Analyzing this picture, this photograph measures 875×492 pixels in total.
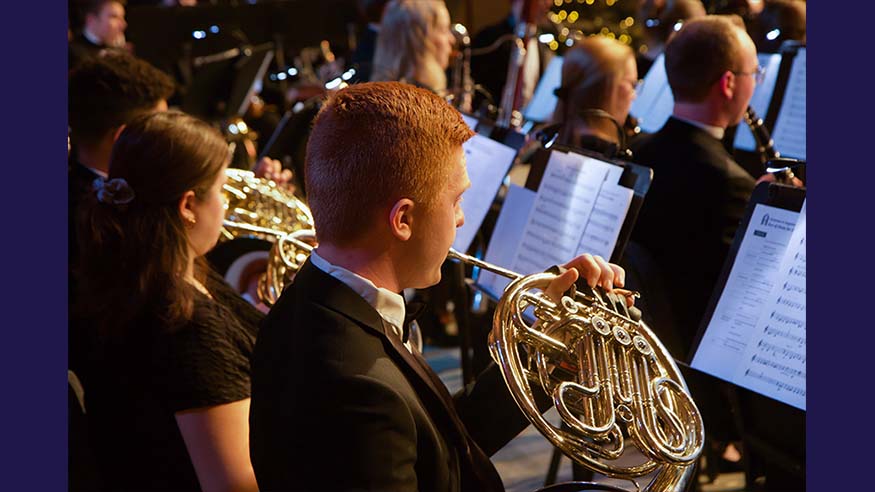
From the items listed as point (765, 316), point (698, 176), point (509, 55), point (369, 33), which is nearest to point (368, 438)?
point (765, 316)

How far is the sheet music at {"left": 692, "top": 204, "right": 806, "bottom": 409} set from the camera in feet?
6.00

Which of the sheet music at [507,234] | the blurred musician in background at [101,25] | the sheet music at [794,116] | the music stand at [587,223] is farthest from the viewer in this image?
the blurred musician in background at [101,25]

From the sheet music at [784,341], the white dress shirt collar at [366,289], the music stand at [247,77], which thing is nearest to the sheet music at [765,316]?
the sheet music at [784,341]

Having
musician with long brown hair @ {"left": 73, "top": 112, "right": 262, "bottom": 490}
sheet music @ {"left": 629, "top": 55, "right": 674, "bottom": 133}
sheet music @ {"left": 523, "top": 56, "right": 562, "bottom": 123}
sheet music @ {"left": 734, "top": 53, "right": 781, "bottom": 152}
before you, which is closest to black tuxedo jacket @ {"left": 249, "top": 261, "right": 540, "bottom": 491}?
musician with long brown hair @ {"left": 73, "top": 112, "right": 262, "bottom": 490}

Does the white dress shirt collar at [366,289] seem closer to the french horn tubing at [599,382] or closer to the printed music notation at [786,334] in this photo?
the french horn tubing at [599,382]

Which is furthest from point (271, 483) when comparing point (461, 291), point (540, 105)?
point (540, 105)

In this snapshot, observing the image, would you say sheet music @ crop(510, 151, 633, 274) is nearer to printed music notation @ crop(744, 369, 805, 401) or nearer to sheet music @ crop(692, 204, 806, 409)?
sheet music @ crop(692, 204, 806, 409)

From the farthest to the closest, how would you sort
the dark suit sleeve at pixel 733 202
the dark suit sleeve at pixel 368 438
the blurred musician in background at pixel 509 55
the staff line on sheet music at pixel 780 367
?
the blurred musician in background at pixel 509 55, the dark suit sleeve at pixel 733 202, the staff line on sheet music at pixel 780 367, the dark suit sleeve at pixel 368 438

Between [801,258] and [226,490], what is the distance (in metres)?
1.14

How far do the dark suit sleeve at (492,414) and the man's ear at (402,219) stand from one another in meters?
0.43

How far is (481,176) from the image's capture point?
2822 millimetres

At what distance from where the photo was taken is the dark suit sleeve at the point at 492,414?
1650mm

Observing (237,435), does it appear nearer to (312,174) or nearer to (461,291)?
(312,174)

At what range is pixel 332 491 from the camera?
119 cm
